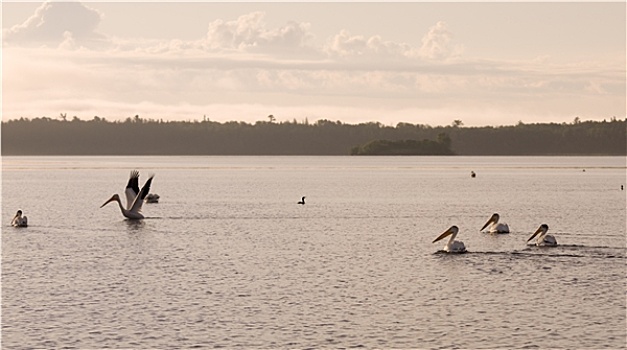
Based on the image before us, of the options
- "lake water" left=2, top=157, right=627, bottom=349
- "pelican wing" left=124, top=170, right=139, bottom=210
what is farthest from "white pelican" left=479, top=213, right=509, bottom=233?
"pelican wing" left=124, top=170, right=139, bottom=210

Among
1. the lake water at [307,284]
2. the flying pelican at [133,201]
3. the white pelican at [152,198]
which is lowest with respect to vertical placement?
the lake water at [307,284]

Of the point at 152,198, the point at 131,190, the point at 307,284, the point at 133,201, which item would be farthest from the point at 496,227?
the point at 152,198

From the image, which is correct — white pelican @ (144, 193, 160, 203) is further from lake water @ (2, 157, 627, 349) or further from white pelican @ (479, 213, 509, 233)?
white pelican @ (479, 213, 509, 233)

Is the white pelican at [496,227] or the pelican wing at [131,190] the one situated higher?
the pelican wing at [131,190]

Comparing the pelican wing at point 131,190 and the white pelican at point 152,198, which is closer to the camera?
the pelican wing at point 131,190

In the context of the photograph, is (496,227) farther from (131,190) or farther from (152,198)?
(152,198)

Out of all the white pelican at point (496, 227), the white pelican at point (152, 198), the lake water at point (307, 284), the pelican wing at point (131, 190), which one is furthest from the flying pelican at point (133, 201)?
the white pelican at point (496, 227)

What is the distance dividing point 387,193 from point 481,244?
4179 centimetres

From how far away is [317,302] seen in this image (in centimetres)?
2231

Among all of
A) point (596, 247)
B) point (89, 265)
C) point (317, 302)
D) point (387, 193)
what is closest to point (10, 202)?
point (387, 193)

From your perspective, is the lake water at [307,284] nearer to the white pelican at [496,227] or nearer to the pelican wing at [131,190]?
the white pelican at [496,227]

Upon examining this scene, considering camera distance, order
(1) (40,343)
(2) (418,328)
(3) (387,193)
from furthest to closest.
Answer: (3) (387,193) → (2) (418,328) → (1) (40,343)

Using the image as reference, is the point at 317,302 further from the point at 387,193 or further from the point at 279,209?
the point at 387,193

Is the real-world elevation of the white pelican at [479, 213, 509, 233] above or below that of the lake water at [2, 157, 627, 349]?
above
